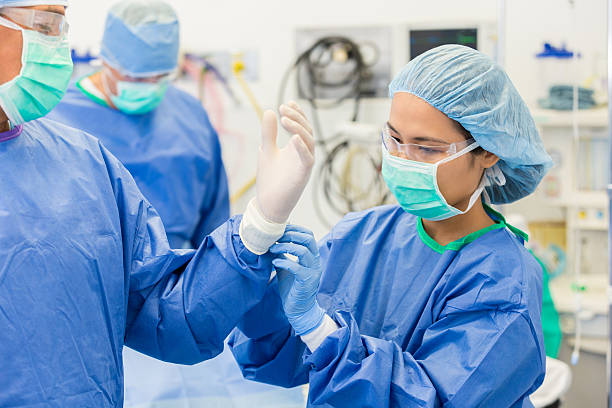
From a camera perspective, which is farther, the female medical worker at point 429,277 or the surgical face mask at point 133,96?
the surgical face mask at point 133,96

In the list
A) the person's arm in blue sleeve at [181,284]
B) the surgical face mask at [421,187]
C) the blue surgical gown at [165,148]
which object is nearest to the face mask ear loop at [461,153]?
the surgical face mask at [421,187]

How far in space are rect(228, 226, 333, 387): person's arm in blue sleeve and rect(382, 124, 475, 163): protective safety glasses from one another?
333 millimetres

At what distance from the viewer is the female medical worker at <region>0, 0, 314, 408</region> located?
1014 millimetres

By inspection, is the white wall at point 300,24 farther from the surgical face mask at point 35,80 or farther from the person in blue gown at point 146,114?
the surgical face mask at point 35,80

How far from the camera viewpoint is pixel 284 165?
1.09m

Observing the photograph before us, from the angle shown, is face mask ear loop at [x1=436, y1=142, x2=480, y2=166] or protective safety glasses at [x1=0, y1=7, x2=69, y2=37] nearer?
protective safety glasses at [x1=0, y1=7, x2=69, y2=37]

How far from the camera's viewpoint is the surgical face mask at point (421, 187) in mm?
1236

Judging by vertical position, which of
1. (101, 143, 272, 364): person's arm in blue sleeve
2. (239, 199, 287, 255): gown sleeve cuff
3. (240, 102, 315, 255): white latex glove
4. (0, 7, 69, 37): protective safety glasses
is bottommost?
(101, 143, 272, 364): person's arm in blue sleeve

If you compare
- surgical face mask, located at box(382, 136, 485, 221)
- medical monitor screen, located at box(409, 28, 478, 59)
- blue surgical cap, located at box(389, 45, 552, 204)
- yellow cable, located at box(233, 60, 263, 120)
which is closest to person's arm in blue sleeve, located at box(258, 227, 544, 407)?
surgical face mask, located at box(382, 136, 485, 221)

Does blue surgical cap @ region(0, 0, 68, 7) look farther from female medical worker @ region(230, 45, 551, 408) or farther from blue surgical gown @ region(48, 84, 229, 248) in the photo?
blue surgical gown @ region(48, 84, 229, 248)

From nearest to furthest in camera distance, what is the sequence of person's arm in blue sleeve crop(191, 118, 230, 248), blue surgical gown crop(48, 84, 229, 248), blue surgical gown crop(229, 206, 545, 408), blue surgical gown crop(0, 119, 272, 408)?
blue surgical gown crop(0, 119, 272, 408) → blue surgical gown crop(229, 206, 545, 408) → blue surgical gown crop(48, 84, 229, 248) → person's arm in blue sleeve crop(191, 118, 230, 248)

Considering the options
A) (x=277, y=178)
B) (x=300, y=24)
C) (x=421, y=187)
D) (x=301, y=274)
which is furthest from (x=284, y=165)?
(x=300, y=24)

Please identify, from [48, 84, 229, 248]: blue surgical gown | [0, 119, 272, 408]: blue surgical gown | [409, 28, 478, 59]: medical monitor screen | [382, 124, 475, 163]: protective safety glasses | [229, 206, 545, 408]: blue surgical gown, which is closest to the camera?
[0, 119, 272, 408]: blue surgical gown

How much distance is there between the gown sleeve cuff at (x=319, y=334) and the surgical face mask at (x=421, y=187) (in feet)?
0.91
